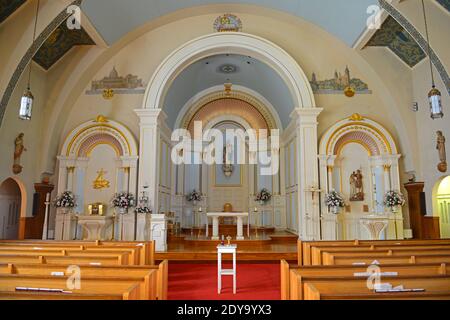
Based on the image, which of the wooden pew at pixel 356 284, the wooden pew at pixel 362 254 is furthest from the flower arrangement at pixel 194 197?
the wooden pew at pixel 356 284

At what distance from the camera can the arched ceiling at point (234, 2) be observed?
9594 mm

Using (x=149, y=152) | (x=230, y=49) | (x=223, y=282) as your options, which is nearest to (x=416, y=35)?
(x=230, y=49)

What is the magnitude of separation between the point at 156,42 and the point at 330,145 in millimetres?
6768

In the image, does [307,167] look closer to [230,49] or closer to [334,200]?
[334,200]

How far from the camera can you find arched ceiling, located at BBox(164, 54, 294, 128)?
41.2ft

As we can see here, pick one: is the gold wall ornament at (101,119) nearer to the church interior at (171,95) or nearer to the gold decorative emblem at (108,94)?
the church interior at (171,95)

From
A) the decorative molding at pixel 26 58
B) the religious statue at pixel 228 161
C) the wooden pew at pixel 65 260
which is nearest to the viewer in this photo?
the wooden pew at pixel 65 260

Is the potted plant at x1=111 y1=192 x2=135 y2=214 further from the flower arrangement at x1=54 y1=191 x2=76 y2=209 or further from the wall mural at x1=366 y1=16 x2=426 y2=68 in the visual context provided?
the wall mural at x1=366 y1=16 x2=426 y2=68

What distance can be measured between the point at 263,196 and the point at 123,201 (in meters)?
6.50

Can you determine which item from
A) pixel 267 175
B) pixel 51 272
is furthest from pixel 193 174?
pixel 51 272

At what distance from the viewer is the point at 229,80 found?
14.8m

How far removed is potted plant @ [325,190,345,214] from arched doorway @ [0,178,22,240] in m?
10.1

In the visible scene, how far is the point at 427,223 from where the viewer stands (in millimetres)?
9672

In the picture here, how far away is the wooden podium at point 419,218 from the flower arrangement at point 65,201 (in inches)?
413
